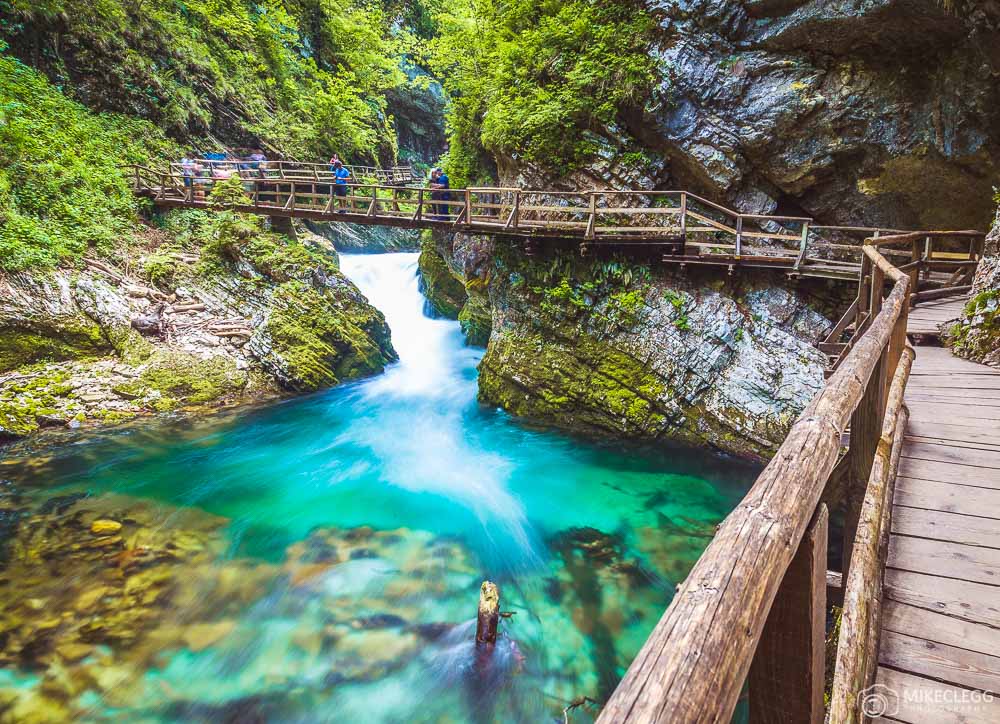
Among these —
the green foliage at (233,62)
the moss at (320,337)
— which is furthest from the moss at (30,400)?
the green foliage at (233,62)

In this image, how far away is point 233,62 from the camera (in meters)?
18.5

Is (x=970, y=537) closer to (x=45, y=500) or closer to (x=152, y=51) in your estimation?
(x=45, y=500)

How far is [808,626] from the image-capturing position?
4.66ft

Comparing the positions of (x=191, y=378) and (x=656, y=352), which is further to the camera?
(x=191, y=378)

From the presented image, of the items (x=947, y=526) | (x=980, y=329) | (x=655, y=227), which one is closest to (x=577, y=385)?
(x=655, y=227)

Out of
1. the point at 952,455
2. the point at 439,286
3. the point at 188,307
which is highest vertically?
the point at 439,286

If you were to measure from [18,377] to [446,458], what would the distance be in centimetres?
820

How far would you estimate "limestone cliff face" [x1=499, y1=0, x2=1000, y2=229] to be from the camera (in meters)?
8.73

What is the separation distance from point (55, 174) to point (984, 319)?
17107 mm

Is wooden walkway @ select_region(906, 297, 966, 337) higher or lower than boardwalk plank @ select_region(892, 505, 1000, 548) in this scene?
higher

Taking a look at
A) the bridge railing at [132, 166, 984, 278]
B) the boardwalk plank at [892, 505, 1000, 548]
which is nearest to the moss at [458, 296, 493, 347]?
the bridge railing at [132, 166, 984, 278]

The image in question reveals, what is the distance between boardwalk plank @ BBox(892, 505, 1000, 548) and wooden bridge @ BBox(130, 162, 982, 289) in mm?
7430

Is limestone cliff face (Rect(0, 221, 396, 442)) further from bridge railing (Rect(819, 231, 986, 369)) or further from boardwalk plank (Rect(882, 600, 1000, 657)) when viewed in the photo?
boardwalk plank (Rect(882, 600, 1000, 657))

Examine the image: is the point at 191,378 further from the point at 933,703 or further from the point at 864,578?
the point at 933,703
